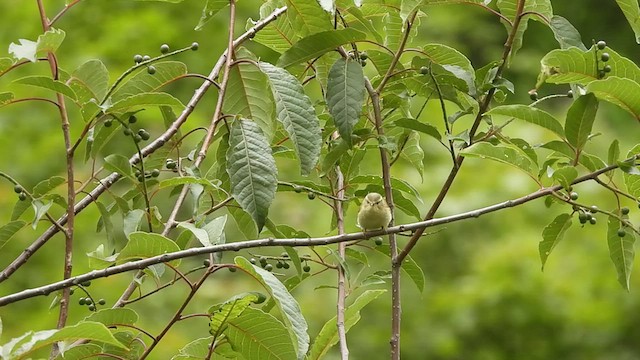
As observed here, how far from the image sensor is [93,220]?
531cm

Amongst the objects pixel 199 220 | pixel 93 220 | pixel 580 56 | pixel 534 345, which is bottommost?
pixel 199 220

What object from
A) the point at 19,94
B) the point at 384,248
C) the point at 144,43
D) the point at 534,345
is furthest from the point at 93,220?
the point at 384,248

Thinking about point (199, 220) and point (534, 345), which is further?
point (534, 345)

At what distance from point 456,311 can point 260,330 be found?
360 cm

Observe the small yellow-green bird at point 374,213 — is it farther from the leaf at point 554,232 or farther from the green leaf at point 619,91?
the green leaf at point 619,91

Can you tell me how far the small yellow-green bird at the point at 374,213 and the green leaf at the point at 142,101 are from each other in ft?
1.81

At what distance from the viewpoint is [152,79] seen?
1647 mm

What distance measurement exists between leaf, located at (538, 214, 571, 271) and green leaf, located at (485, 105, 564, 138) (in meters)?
0.21

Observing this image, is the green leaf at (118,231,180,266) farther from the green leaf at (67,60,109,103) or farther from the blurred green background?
the blurred green background

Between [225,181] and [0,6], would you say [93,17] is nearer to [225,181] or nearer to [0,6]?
[0,6]

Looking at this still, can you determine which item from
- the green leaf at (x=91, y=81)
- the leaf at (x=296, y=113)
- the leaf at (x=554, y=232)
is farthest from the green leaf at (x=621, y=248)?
the green leaf at (x=91, y=81)

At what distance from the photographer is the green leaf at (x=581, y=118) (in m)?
1.48

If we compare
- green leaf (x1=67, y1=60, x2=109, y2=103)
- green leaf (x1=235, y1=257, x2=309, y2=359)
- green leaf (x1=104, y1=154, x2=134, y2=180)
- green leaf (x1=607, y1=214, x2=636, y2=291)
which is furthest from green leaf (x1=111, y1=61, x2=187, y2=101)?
green leaf (x1=607, y1=214, x2=636, y2=291)

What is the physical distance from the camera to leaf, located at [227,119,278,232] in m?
1.38
